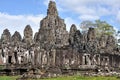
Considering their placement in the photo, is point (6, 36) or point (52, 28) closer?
point (6, 36)

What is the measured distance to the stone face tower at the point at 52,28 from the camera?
229 feet

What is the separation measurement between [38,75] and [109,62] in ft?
57.6

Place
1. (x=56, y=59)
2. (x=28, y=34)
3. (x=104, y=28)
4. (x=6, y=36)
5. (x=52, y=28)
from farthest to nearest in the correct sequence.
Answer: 1. (x=104, y=28)
2. (x=52, y=28)
3. (x=28, y=34)
4. (x=6, y=36)
5. (x=56, y=59)

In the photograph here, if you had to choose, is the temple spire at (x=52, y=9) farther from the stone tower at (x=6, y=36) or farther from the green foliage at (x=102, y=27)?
the green foliage at (x=102, y=27)

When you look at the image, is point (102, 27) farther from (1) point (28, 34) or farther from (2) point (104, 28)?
(1) point (28, 34)

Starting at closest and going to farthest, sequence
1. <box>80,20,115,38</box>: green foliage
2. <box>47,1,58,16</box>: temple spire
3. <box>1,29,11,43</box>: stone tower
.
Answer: <box>1,29,11,43</box>: stone tower
<box>47,1,58,16</box>: temple spire
<box>80,20,115,38</box>: green foliage

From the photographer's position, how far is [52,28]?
246 ft

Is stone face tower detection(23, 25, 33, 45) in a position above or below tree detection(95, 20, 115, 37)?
below

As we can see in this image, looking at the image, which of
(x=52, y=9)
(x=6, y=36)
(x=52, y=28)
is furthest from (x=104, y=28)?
(x=6, y=36)

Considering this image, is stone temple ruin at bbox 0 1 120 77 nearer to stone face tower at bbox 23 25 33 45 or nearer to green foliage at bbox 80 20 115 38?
stone face tower at bbox 23 25 33 45

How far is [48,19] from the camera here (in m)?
76.6

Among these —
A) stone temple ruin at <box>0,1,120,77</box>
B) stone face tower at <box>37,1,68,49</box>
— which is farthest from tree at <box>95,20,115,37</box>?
stone temple ruin at <box>0,1,120,77</box>

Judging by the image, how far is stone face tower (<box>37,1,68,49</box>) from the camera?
2746 inches

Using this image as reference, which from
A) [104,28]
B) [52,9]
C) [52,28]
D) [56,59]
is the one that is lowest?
[56,59]
